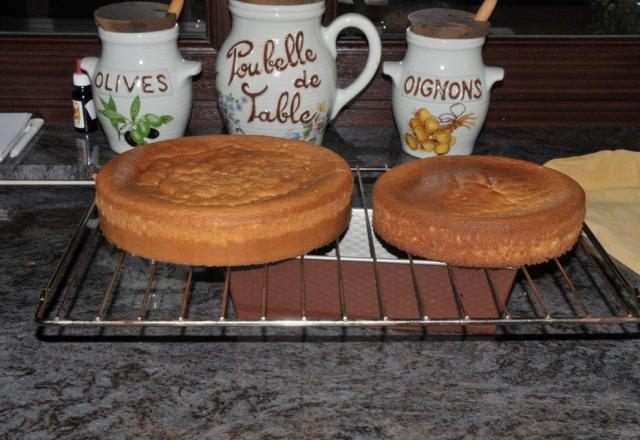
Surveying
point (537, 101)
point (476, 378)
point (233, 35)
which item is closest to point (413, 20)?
point (233, 35)

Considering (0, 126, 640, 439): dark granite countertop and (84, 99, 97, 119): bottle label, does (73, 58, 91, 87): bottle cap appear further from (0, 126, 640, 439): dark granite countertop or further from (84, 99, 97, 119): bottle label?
(0, 126, 640, 439): dark granite countertop

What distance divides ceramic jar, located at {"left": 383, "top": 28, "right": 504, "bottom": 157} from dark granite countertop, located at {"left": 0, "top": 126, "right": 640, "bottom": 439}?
54cm

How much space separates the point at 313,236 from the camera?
1.05 meters

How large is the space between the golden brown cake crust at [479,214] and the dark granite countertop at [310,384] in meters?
0.11

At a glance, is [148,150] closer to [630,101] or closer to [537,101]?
[537,101]

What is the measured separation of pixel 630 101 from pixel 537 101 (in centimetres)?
21

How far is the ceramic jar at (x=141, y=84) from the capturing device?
1416 mm

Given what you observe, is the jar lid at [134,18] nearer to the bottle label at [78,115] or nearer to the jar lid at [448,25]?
the bottle label at [78,115]

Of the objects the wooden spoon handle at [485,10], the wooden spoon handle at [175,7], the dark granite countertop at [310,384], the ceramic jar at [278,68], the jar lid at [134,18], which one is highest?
the wooden spoon handle at [485,10]

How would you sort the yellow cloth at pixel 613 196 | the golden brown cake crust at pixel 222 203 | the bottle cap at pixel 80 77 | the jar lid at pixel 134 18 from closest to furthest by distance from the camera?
the golden brown cake crust at pixel 222 203
the yellow cloth at pixel 613 196
the jar lid at pixel 134 18
the bottle cap at pixel 80 77

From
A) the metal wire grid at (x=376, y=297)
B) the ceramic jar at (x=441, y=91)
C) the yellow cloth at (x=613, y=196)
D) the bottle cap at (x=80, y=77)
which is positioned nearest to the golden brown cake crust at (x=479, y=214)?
the metal wire grid at (x=376, y=297)

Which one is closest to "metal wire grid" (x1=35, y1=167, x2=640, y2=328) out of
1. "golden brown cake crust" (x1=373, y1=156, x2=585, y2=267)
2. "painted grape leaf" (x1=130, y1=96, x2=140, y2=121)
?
"golden brown cake crust" (x1=373, y1=156, x2=585, y2=267)

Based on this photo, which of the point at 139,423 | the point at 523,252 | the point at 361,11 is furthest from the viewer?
the point at 361,11

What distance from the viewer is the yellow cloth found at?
1.22m
